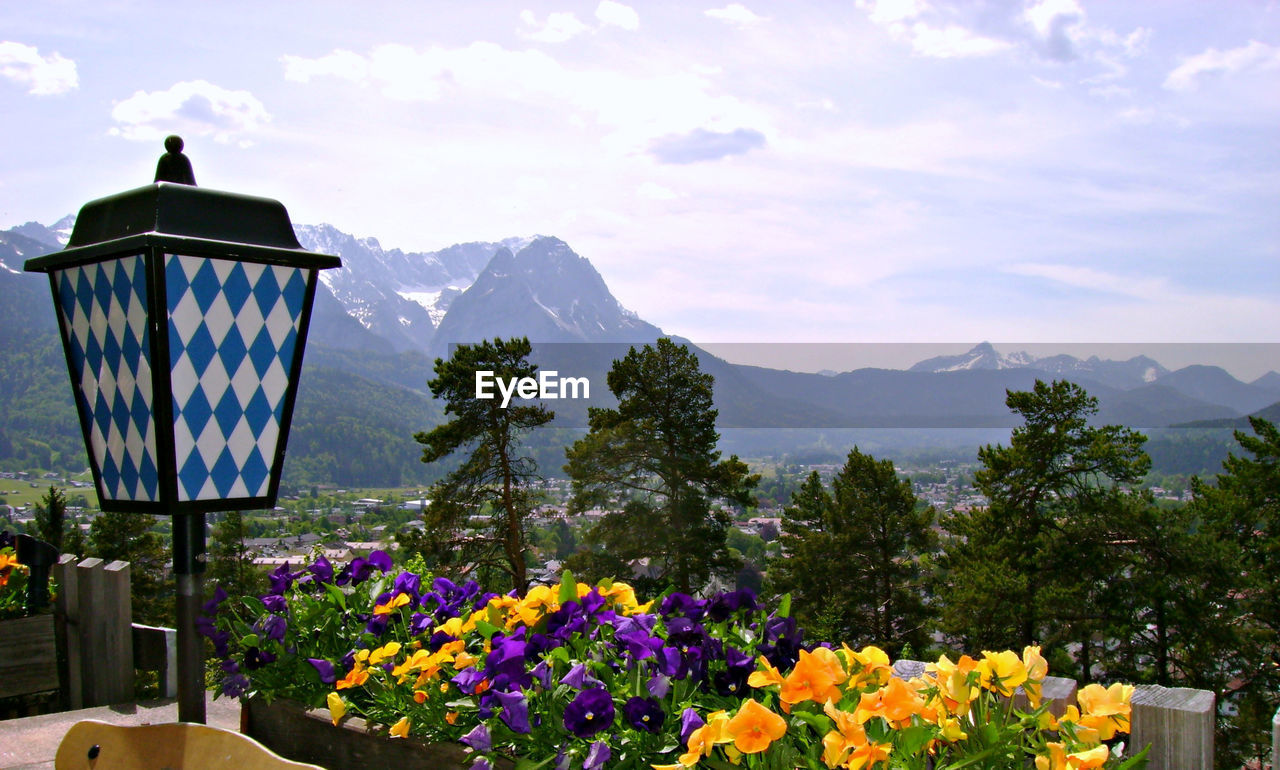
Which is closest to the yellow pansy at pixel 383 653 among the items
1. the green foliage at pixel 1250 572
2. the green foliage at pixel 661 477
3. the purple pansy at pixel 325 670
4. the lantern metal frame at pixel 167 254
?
the purple pansy at pixel 325 670

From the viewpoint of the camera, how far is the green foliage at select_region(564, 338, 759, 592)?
24047 mm

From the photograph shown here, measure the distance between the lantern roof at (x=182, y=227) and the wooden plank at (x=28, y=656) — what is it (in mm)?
2145

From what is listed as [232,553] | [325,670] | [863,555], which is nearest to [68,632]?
[325,670]

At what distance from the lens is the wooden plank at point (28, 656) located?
3000 mm

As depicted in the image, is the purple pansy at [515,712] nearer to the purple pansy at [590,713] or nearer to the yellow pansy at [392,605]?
the purple pansy at [590,713]

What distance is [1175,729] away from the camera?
1.44m

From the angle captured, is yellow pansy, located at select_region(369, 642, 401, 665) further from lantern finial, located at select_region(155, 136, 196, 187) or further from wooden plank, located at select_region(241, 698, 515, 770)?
lantern finial, located at select_region(155, 136, 196, 187)

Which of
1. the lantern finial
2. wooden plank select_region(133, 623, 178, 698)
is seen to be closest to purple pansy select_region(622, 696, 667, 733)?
the lantern finial

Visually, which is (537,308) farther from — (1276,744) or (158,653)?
(1276,744)

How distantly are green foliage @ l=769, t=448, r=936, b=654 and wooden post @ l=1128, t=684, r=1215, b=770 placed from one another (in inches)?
949

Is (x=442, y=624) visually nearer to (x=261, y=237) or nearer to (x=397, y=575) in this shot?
(x=397, y=575)

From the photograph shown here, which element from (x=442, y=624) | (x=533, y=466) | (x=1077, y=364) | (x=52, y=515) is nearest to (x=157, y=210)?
(x=442, y=624)

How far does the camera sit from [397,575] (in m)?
2.32

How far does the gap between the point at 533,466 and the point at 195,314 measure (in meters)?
22.7
